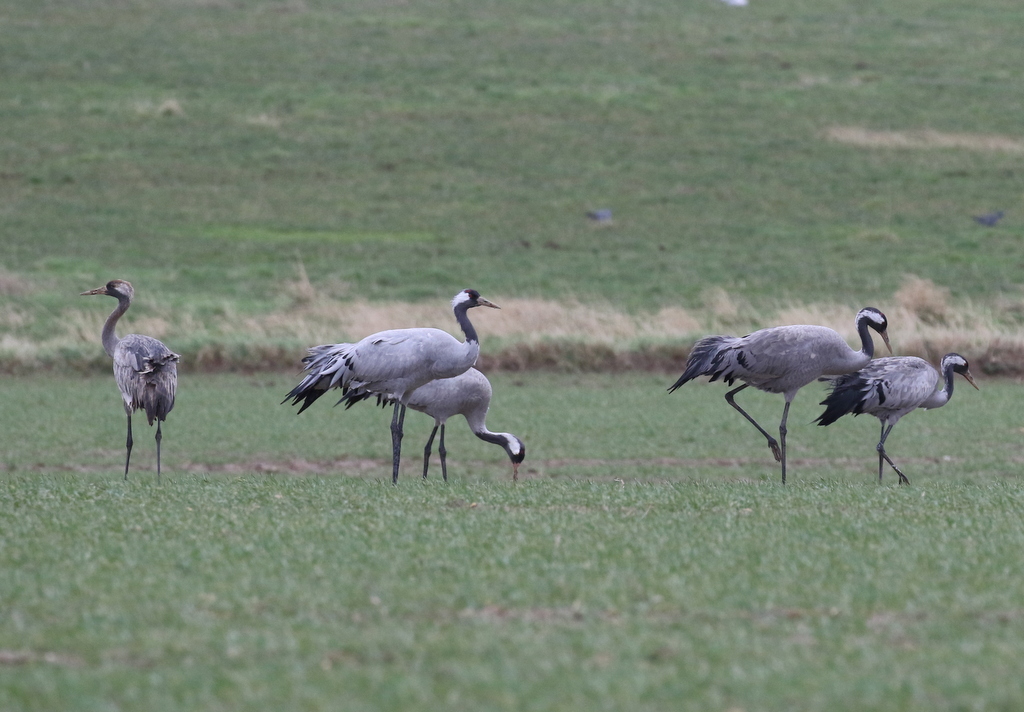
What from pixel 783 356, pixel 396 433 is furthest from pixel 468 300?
pixel 783 356

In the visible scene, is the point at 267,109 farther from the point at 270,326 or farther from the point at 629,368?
the point at 629,368

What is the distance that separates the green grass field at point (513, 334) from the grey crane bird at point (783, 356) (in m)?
1.43

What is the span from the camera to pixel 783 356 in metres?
14.7

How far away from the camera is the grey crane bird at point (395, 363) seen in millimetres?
13719

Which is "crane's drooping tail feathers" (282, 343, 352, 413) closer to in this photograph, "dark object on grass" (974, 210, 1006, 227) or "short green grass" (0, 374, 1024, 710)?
"short green grass" (0, 374, 1024, 710)

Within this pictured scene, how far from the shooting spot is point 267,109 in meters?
54.6

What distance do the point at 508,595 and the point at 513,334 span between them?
21213 millimetres

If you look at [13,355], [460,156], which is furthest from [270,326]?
[460,156]

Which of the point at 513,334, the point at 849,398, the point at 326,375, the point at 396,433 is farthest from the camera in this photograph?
the point at 513,334

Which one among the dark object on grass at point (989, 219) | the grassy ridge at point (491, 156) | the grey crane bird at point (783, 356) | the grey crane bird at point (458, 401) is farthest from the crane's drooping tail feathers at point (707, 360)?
the dark object on grass at point (989, 219)

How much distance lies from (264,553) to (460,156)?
42623mm

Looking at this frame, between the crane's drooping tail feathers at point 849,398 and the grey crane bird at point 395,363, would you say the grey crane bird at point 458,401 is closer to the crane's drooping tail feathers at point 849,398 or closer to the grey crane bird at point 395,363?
the grey crane bird at point 395,363

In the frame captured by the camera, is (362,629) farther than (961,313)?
No

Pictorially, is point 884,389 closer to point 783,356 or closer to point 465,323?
point 783,356
